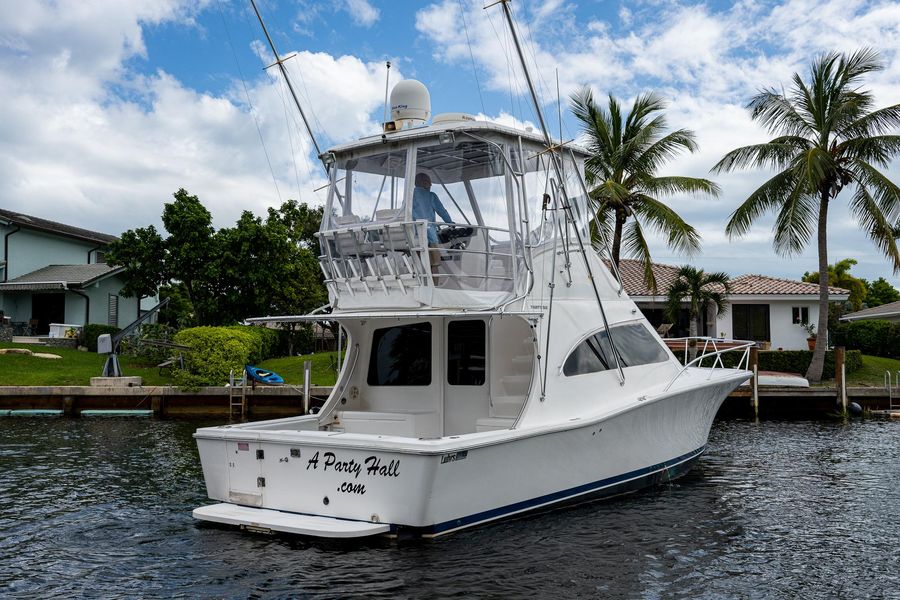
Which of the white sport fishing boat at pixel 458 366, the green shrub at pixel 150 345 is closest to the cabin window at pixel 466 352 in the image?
the white sport fishing boat at pixel 458 366

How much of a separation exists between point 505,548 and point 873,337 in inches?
1134

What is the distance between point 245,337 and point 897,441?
16673mm

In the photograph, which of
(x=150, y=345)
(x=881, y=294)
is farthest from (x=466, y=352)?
(x=881, y=294)

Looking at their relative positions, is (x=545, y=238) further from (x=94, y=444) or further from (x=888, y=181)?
(x=888, y=181)

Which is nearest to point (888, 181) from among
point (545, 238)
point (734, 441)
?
point (734, 441)

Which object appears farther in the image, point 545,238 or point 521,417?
point 545,238

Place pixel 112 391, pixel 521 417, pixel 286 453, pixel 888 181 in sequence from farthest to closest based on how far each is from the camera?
pixel 888 181 < pixel 112 391 < pixel 521 417 < pixel 286 453

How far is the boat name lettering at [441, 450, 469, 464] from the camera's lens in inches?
296

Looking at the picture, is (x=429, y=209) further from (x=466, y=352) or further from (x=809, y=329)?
(x=809, y=329)

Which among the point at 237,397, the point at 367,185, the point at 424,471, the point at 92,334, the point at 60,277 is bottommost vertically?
the point at 237,397

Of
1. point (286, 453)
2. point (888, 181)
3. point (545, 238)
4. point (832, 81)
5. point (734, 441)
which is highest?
point (832, 81)

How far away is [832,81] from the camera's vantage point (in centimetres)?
2367

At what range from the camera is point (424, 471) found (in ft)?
24.5

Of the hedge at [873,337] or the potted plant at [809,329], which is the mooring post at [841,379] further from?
the hedge at [873,337]
